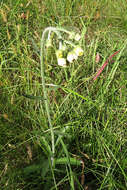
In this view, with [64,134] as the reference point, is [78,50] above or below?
above

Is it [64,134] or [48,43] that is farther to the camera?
[64,134]

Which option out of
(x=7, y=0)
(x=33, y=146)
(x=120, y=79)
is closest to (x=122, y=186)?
(x=33, y=146)

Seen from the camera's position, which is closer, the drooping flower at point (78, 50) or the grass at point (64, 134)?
the drooping flower at point (78, 50)

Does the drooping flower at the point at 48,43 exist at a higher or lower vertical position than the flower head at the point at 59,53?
higher

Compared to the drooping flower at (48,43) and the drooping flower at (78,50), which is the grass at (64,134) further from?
the drooping flower at (78,50)

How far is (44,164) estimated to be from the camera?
1205 millimetres

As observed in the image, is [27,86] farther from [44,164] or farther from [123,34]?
[123,34]

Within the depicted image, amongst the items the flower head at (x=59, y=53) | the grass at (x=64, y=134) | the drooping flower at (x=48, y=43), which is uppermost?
the drooping flower at (x=48, y=43)

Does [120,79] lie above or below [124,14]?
below

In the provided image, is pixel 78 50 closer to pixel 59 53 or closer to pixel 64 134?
pixel 59 53

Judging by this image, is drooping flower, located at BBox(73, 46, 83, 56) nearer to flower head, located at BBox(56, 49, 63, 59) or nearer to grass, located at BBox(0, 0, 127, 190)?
flower head, located at BBox(56, 49, 63, 59)

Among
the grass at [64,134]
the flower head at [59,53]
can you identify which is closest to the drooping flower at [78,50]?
the flower head at [59,53]

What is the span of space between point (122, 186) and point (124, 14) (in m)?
2.05

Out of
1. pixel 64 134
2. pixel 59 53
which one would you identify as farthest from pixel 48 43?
pixel 64 134
